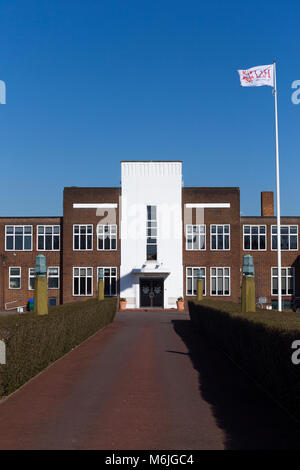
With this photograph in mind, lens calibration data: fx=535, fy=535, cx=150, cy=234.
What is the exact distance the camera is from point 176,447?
21.6 ft

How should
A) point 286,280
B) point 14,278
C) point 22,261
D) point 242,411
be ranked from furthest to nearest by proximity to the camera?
Answer: point 22,261
point 14,278
point 286,280
point 242,411

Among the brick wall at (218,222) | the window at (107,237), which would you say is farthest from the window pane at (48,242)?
the brick wall at (218,222)

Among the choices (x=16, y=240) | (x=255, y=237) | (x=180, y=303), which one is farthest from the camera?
(x=255, y=237)

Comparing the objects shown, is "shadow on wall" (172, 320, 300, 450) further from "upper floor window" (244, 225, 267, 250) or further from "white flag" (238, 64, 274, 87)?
"upper floor window" (244, 225, 267, 250)

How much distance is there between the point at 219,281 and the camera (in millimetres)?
44125

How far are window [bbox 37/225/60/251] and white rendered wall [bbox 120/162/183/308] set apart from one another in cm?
569

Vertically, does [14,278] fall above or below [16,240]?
below

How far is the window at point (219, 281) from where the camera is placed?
44031 mm

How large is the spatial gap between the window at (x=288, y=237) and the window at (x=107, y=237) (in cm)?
1335

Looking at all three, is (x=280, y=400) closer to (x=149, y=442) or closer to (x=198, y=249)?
(x=149, y=442)

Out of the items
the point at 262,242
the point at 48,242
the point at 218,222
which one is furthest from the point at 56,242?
the point at 262,242

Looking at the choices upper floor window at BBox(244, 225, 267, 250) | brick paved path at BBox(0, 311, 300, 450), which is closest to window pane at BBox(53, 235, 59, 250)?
upper floor window at BBox(244, 225, 267, 250)

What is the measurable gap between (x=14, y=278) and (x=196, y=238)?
15602 mm

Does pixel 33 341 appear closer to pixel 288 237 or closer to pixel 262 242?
pixel 262 242
